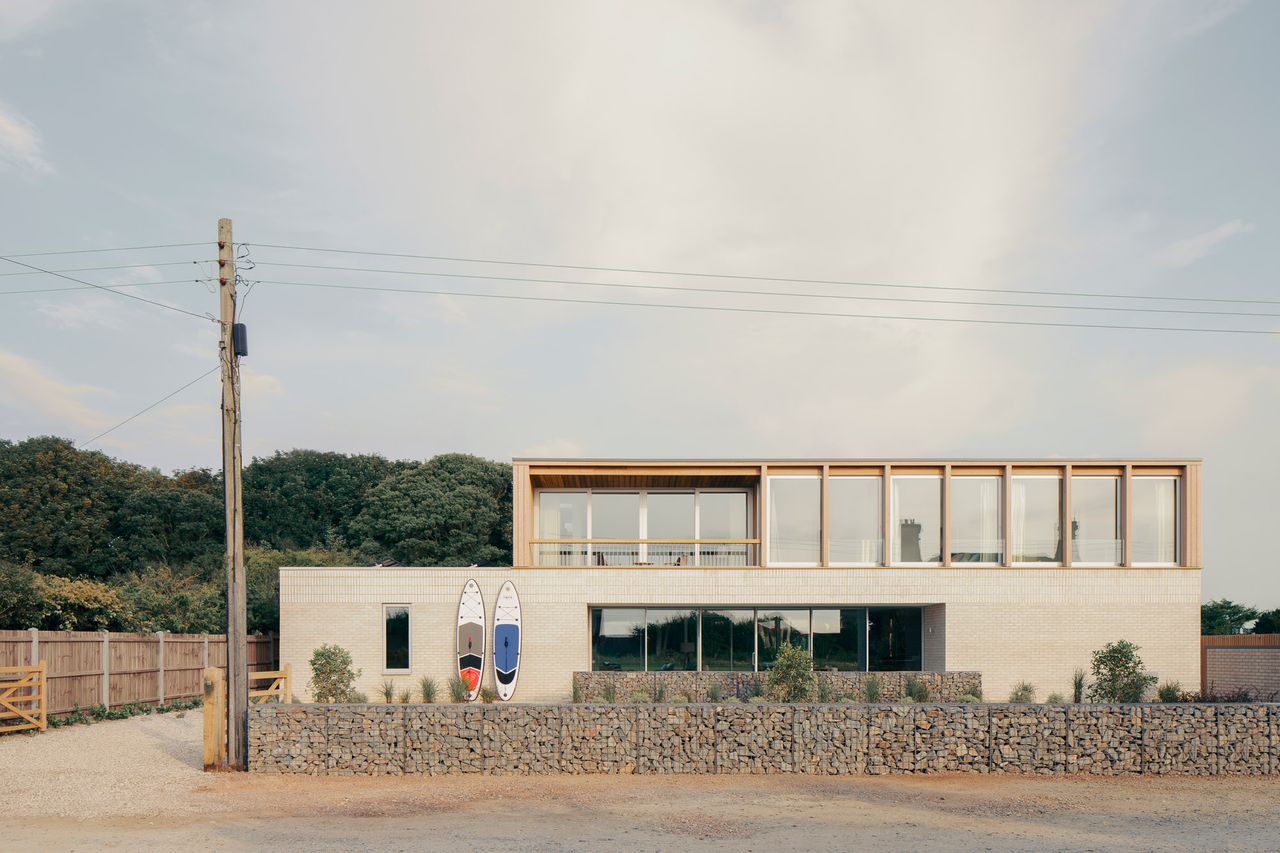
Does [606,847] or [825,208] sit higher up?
[825,208]

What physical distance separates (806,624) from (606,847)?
15.9 m

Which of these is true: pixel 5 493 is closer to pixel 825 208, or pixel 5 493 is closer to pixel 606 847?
pixel 825 208

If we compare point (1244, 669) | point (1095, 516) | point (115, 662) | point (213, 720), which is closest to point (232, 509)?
point (213, 720)

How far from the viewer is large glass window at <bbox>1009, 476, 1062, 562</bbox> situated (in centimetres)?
2498

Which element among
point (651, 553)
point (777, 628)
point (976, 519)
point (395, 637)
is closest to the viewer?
point (395, 637)

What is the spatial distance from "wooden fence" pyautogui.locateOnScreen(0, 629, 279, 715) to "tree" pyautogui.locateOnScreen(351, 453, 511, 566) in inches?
1020

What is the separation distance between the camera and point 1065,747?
14.7 m

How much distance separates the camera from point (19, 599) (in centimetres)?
2117

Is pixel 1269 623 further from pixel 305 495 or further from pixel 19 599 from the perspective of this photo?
pixel 305 495

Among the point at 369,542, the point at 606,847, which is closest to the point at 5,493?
the point at 369,542

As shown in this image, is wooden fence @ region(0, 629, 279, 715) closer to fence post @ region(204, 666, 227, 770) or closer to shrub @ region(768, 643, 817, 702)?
fence post @ region(204, 666, 227, 770)

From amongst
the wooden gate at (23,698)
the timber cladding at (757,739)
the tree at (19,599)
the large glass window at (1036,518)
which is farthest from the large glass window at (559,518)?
the timber cladding at (757,739)

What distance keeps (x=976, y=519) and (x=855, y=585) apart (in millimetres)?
3334

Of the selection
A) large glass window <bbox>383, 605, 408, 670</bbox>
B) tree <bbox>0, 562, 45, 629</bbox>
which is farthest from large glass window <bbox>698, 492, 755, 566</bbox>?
tree <bbox>0, 562, 45, 629</bbox>
